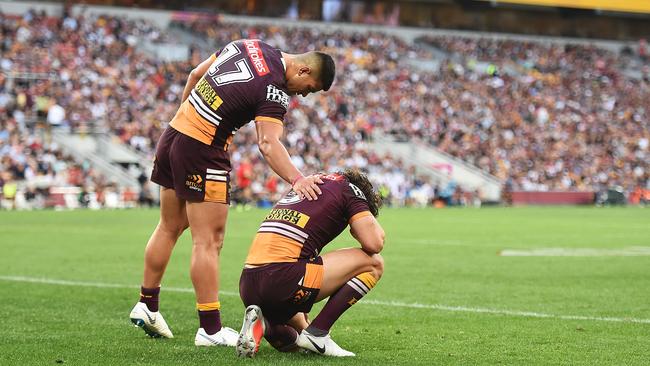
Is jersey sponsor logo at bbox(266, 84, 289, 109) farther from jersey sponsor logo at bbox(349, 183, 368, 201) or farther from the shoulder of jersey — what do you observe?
jersey sponsor logo at bbox(349, 183, 368, 201)

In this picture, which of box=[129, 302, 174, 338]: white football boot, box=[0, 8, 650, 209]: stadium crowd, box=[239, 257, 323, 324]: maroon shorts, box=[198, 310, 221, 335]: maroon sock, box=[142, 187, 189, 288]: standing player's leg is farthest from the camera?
box=[0, 8, 650, 209]: stadium crowd

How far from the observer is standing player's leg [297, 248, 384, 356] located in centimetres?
631

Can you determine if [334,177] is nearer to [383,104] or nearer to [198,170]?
[198,170]

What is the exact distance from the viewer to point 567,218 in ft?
99.3

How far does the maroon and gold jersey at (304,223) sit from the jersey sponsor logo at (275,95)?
696 mm

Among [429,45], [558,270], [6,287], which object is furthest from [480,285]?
[429,45]

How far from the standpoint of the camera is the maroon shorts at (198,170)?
695 centimetres

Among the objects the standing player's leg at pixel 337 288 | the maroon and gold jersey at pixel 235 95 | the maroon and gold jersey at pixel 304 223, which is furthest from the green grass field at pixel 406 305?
the maroon and gold jersey at pixel 235 95

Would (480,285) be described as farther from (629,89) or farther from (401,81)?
(629,89)

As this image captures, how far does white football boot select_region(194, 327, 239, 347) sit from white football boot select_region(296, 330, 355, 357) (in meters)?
0.65

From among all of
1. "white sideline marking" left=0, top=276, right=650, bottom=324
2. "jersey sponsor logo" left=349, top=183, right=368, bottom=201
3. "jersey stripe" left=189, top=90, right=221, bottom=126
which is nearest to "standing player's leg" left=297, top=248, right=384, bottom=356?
"jersey sponsor logo" left=349, top=183, right=368, bottom=201

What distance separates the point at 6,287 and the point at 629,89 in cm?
4907

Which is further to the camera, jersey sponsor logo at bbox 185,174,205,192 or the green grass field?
jersey sponsor logo at bbox 185,174,205,192

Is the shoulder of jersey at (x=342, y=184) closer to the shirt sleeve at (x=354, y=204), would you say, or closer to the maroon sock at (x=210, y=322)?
the shirt sleeve at (x=354, y=204)
